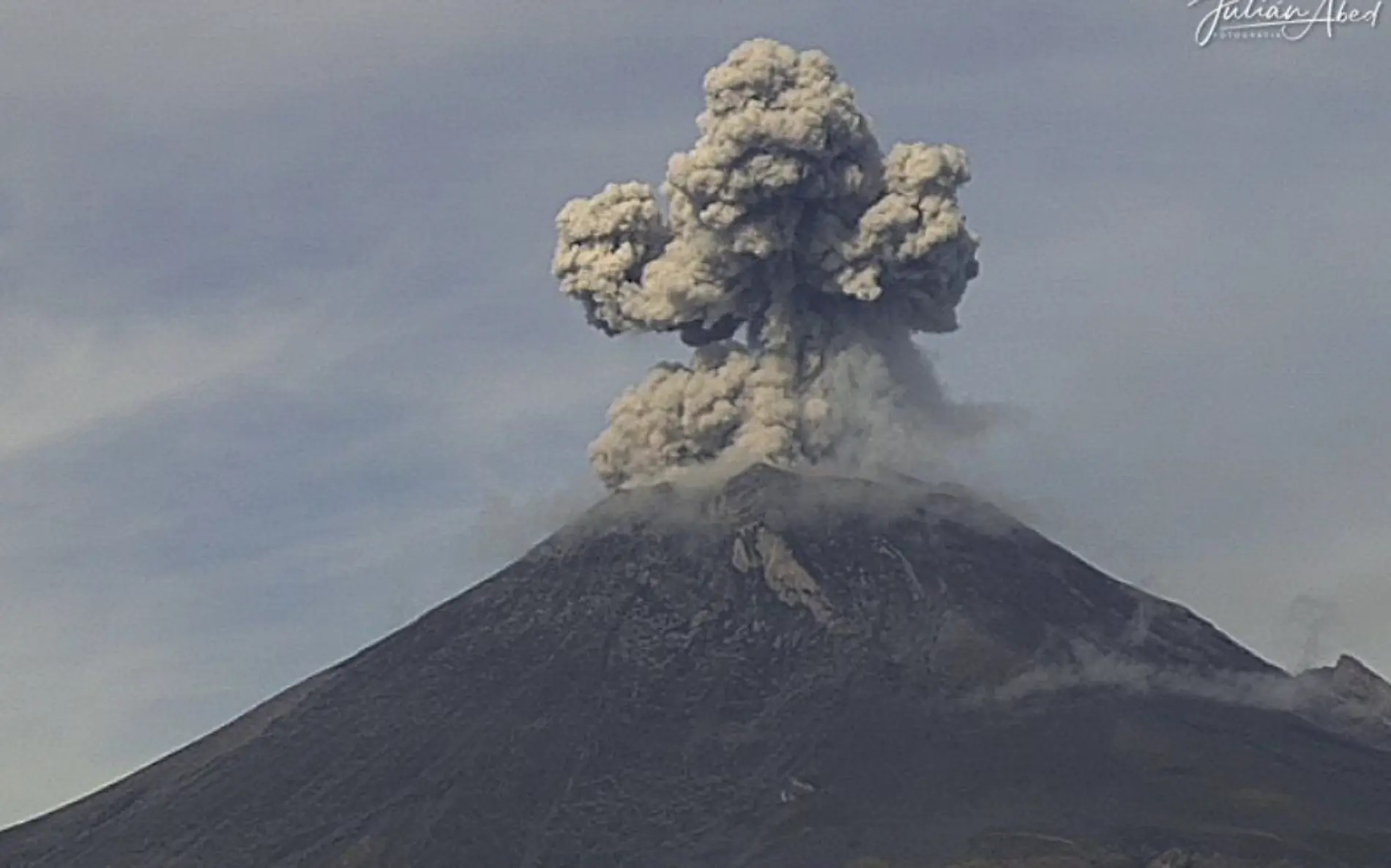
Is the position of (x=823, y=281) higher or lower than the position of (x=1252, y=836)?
higher

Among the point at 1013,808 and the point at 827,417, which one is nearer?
the point at 1013,808

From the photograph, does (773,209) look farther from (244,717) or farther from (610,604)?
(244,717)

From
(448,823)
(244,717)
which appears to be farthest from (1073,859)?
(244,717)
